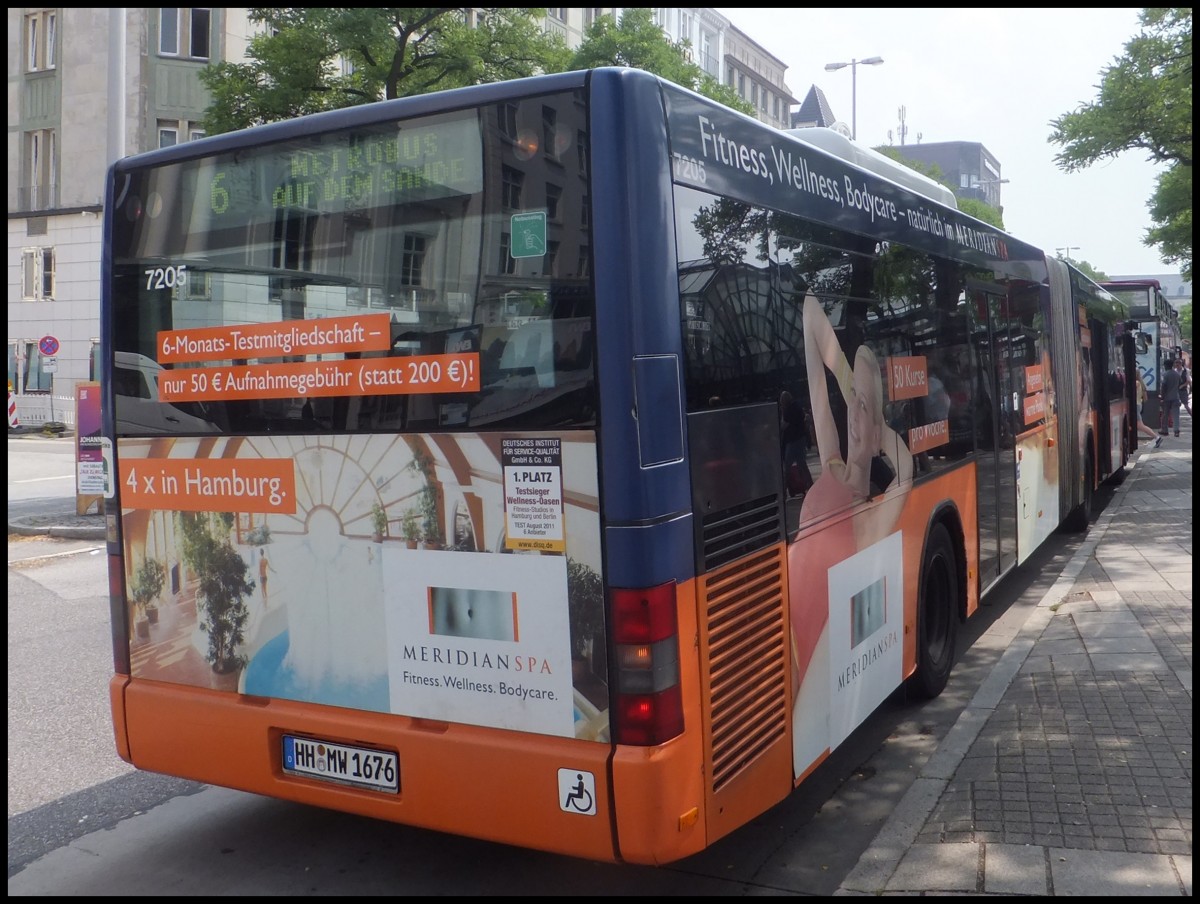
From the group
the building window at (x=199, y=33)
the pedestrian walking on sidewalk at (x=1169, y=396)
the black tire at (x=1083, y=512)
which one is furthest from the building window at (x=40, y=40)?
the black tire at (x=1083, y=512)

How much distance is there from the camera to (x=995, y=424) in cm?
806

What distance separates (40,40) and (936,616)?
133ft

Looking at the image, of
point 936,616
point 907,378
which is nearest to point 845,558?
point 907,378

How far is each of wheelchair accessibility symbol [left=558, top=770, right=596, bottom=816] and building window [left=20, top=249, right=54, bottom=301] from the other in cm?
3968

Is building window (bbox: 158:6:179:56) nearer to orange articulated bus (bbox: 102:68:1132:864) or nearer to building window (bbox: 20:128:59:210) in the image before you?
building window (bbox: 20:128:59:210)

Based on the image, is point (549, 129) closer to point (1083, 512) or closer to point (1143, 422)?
point (1083, 512)

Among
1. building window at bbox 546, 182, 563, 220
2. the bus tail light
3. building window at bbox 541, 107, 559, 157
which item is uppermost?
building window at bbox 541, 107, 559, 157

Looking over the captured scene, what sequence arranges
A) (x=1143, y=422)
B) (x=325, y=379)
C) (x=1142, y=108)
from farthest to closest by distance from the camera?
1. (x=1143, y=422)
2. (x=1142, y=108)
3. (x=325, y=379)

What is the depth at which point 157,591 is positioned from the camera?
4.60 m

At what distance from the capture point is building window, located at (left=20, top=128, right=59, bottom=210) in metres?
38.2

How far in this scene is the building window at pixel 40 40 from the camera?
125 ft

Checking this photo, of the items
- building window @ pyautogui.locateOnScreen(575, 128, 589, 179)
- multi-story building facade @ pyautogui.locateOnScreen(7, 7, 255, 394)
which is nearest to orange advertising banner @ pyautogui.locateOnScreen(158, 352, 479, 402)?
building window @ pyautogui.locateOnScreen(575, 128, 589, 179)

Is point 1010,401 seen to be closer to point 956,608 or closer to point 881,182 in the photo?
point 956,608

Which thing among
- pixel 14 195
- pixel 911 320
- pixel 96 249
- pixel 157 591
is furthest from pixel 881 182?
pixel 14 195
